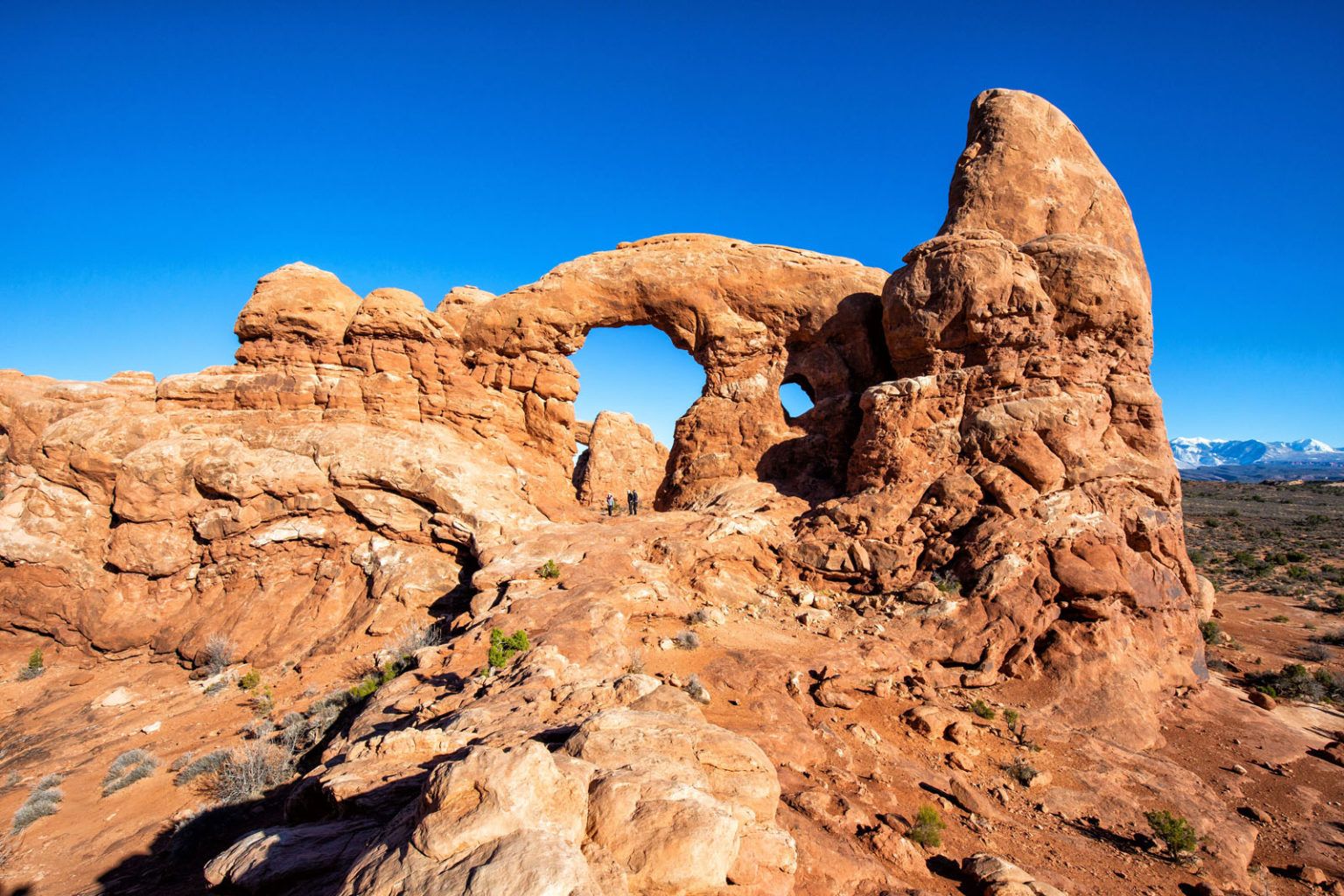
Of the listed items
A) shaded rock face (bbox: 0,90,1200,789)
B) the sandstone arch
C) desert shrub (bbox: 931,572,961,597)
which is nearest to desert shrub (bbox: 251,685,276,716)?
shaded rock face (bbox: 0,90,1200,789)

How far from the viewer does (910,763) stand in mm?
8609

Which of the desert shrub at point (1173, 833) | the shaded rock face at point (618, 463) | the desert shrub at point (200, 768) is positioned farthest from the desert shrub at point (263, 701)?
the shaded rock face at point (618, 463)

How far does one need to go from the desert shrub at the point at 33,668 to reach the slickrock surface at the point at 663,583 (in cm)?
26

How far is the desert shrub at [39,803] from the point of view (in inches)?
320

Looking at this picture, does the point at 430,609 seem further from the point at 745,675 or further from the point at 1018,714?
the point at 1018,714

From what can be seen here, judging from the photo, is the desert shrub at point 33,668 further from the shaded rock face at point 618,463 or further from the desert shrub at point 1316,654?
the desert shrub at point 1316,654

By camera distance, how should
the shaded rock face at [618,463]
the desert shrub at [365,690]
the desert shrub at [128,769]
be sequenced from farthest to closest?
the shaded rock face at [618,463]
the desert shrub at [365,690]
the desert shrub at [128,769]

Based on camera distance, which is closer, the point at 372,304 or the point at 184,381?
the point at 184,381

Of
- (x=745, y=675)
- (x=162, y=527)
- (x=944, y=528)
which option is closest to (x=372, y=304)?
(x=162, y=527)

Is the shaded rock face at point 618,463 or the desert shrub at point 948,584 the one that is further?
the shaded rock face at point 618,463

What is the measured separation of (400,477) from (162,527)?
18.6ft

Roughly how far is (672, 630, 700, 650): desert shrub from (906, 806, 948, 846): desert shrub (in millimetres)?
4570

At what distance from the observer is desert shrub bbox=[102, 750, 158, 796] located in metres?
8.97

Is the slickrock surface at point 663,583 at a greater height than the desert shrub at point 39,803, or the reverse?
the slickrock surface at point 663,583
